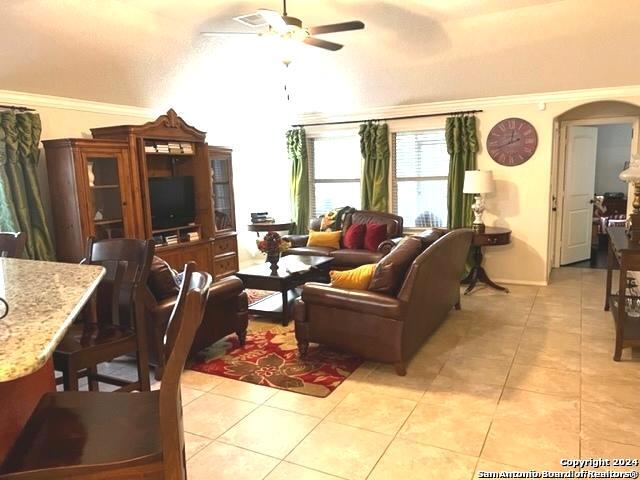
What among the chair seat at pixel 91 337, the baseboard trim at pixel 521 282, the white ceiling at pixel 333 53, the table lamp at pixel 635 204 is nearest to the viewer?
the chair seat at pixel 91 337

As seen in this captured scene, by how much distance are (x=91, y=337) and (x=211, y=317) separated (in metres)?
1.30

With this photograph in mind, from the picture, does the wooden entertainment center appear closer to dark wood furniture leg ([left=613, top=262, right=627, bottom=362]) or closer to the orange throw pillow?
the orange throw pillow

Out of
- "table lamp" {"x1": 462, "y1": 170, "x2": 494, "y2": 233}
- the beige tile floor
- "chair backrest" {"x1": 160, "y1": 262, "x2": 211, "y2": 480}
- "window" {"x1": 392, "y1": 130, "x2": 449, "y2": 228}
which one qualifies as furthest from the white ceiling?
"chair backrest" {"x1": 160, "y1": 262, "x2": 211, "y2": 480}

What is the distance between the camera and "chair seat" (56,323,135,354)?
223 centimetres

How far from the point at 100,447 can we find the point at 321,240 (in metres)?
5.11

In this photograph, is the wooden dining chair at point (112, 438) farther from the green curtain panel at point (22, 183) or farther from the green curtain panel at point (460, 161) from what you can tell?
the green curtain panel at point (460, 161)

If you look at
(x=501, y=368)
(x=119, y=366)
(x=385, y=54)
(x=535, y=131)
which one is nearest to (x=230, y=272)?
(x=119, y=366)

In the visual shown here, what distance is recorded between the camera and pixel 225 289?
371cm

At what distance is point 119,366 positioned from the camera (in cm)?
363

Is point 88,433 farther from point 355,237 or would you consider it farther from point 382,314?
point 355,237

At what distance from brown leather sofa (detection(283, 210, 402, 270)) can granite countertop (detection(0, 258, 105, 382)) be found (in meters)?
3.81

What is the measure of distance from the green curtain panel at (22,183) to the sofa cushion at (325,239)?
3.13 m

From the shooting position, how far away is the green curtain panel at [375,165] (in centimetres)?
648

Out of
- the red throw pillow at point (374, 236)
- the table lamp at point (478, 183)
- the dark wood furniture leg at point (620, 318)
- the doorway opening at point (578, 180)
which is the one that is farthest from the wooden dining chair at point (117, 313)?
the doorway opening at point (578, 180)
